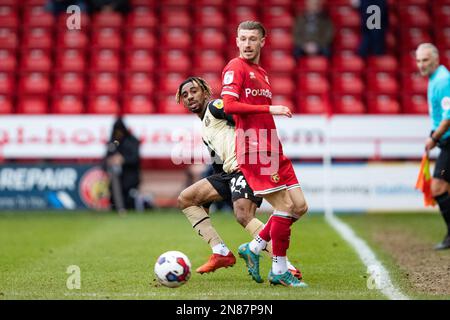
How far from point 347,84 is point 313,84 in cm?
70

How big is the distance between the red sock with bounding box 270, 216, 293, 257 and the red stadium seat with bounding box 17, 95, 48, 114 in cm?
1220

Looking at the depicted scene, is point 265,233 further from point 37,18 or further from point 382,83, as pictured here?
point 37,18

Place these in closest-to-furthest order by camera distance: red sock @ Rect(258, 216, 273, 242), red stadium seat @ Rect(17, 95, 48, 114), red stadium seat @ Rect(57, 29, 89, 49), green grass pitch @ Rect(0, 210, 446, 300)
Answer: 1. green grass pitch @ Rect(0, 210, 446, 300)
2. red sock @ Rect(258, 216, 273, 242)
3. red stadium seat @ Rect(17, 95, 48, 114)
4. red stadium seat @ Rect(57, 29, 89, 49)

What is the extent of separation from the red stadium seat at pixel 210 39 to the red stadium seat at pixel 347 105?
9.41 feet

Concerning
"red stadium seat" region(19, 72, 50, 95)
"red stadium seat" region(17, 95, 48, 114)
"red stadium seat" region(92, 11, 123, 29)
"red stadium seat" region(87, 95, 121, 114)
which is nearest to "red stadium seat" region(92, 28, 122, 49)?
"red stadium seat" region(92, 11, 123, 29)

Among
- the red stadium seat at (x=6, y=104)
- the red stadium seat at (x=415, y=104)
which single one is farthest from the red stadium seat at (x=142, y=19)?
the red stadium seat at (x=415, y=104)

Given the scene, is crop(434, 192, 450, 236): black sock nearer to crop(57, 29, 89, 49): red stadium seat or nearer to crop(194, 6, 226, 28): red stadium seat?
crop(194, 6, 226, 28): red stadium seat

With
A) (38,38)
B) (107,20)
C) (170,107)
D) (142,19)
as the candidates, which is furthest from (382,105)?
(38,38)

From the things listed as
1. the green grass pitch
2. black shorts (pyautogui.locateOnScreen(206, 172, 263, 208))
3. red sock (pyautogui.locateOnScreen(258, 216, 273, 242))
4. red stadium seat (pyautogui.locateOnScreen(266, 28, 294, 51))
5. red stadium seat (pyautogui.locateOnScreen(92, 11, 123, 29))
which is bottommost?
the green grass pitch

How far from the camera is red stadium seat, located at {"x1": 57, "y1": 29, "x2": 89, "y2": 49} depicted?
65.7 feet

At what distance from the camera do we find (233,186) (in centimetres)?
812

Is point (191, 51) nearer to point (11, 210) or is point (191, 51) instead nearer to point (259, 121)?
point (11, 210)

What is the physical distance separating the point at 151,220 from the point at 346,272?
7071 mm

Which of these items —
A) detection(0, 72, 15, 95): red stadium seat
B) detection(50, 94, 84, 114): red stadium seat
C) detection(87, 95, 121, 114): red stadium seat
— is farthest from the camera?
detection(0, 72, 15, 95): red stadium seat
